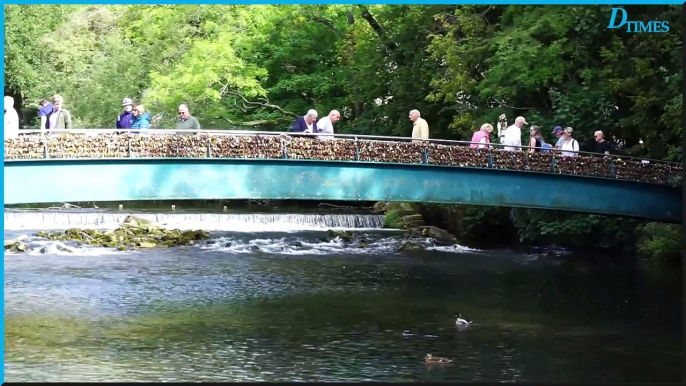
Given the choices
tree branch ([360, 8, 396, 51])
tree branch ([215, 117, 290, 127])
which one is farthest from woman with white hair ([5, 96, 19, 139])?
tree branch ([360, 8, 396, 51])

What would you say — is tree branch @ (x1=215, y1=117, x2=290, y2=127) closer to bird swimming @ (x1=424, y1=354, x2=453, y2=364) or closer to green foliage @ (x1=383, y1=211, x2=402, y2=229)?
green foliage @ (x1=383, y1=211, x2=402, y2=229)

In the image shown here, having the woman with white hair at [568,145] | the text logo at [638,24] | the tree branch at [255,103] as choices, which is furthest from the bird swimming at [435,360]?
the tree branch at [255,103]

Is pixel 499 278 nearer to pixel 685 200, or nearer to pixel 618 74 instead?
pixel 618 74

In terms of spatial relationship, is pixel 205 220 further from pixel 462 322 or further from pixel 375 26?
pixel 462 322

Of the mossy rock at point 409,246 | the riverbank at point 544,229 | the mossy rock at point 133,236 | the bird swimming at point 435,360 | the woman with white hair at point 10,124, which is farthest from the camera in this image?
the mossy rock at point 409,246

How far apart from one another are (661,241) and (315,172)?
8.20m

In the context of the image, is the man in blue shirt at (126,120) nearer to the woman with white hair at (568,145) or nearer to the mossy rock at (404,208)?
the woman with white hair at (568,145)

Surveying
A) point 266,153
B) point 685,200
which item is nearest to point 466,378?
point 685,200

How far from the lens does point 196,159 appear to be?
17.1m

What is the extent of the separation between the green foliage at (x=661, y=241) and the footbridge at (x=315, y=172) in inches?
145

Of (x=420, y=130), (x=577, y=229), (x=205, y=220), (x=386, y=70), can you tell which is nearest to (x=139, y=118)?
(x=420, y=130)

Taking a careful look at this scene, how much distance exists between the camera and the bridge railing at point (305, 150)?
16.6m

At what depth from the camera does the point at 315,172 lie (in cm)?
1762

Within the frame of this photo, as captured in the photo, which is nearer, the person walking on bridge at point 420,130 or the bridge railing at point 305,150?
the bridge railing at point 305,150
